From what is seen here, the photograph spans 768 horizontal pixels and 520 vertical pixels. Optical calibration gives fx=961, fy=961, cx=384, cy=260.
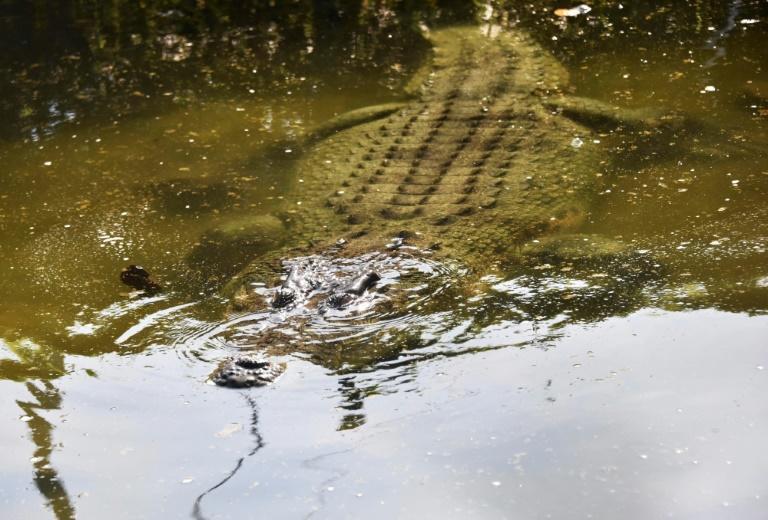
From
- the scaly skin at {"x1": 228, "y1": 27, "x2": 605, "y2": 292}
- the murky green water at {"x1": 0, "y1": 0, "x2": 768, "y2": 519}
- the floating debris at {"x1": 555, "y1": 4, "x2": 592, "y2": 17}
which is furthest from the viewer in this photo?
the floating debris at {"x1": 555, "y1": 4, "x2": 592, "y2": 17}

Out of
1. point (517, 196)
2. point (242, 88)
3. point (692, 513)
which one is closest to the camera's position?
point (692, 513)

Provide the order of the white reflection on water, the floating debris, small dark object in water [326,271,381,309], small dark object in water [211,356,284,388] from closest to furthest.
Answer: the white reflection on water, small dark object in water [211,356,284,388], small dark object in water [326,271,381,309], the floating debris

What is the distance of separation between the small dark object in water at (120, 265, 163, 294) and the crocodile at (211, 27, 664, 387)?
A: 0.53 metres

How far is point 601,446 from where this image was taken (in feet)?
Answer: 14.8

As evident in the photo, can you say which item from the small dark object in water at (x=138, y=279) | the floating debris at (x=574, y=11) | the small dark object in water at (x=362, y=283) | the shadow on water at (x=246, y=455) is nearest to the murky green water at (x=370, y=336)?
the shadow on water at (x=246, y=455)

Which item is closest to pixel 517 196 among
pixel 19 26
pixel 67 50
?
pixel 67 50

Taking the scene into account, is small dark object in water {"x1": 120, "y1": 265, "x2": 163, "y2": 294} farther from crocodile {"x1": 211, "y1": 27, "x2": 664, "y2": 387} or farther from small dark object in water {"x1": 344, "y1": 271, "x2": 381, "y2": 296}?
small dark object in water {"x1": 344, "y1": 271, "x2": 381, "y2": 296}

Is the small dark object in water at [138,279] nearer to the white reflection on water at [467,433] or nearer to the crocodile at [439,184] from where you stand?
the crocodile at [439,184]

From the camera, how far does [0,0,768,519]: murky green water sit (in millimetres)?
4383

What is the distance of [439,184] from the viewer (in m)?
7.38

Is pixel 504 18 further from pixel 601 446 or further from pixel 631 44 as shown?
pixel 601 446

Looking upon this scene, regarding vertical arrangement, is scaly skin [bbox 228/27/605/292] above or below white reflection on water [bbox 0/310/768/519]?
above

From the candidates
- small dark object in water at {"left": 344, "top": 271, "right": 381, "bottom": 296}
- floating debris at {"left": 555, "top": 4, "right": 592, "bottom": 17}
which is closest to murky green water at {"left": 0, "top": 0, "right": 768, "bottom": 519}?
small dark object in water at {"left": 344, "top": 271, "right": 381, "bottom": 296}

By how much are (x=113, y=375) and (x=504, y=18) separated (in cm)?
720
